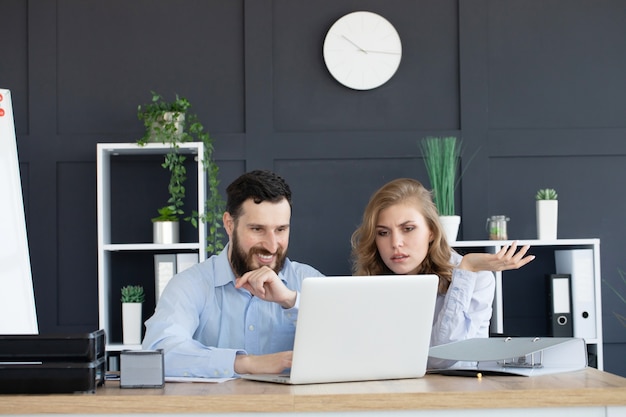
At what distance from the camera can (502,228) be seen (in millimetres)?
4465

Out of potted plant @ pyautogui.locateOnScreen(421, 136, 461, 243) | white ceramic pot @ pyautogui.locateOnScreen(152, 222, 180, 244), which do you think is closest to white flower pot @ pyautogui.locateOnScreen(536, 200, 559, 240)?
potted plant @ pyautogui.locateOnScreen(421, 136, 461, 243)

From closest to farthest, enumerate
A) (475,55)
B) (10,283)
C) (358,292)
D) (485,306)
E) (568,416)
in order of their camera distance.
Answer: (568,416) → (358,292) → (485,306) → (10,283) → (475,55)

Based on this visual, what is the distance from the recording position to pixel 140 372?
2174 millimetres

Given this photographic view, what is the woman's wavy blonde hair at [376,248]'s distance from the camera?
9.97 ft

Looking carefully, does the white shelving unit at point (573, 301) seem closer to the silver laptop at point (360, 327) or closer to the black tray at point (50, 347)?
the silver laptop at point (360, 327)

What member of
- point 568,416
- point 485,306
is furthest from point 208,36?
point 568,416

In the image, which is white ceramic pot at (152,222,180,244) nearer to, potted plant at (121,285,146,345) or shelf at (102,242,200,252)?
shelf at (102,242,200,252)

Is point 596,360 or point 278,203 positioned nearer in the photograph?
point 278,203

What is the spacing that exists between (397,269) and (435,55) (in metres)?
2.13

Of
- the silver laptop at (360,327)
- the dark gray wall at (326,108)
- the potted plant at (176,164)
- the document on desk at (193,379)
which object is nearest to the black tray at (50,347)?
the document on desk at (193,379)

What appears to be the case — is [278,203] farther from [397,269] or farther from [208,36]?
[208,36]

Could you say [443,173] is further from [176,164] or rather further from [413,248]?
[413,248]

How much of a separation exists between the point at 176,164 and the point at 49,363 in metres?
2.49

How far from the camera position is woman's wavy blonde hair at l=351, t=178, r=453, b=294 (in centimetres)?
304
